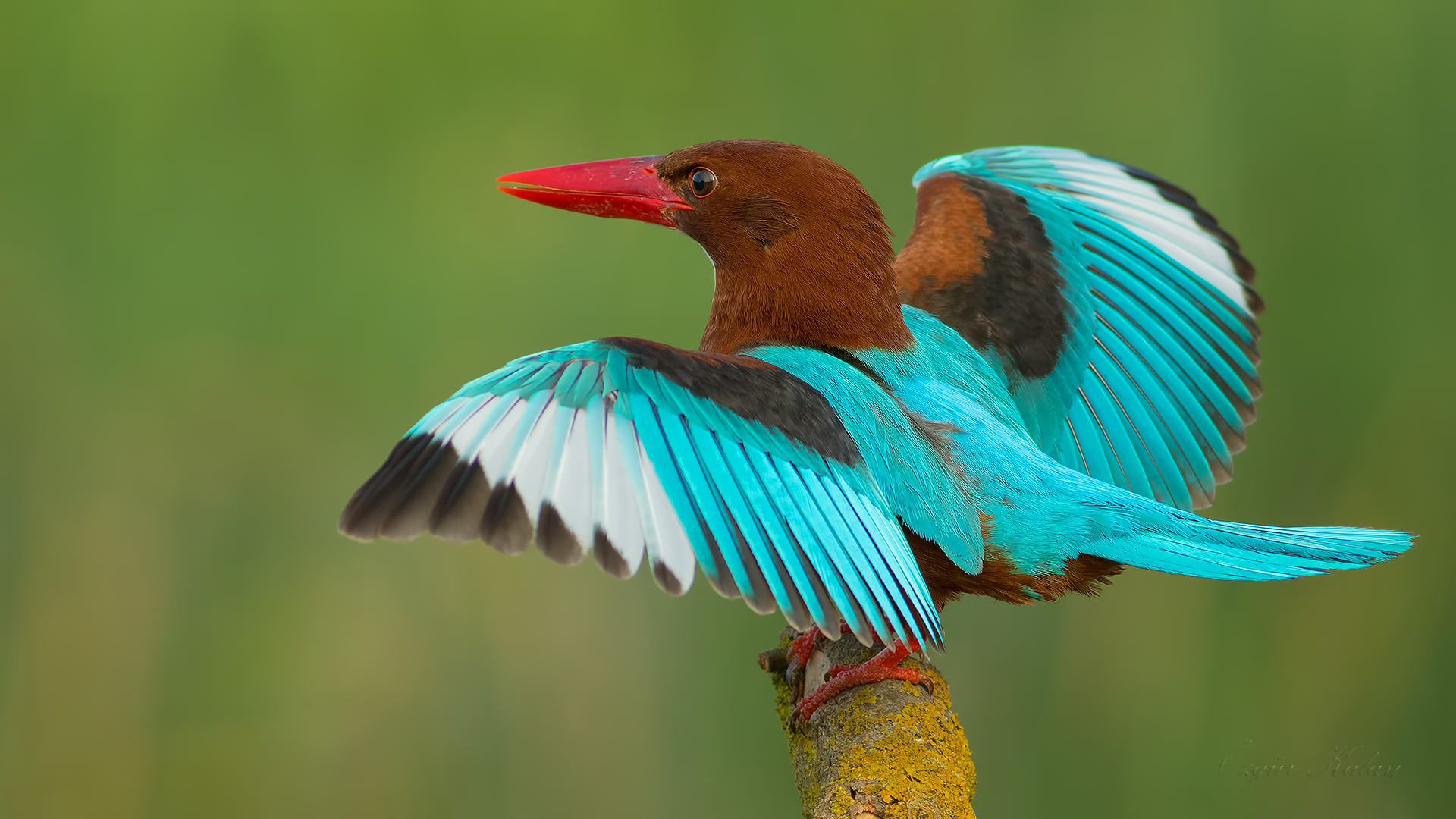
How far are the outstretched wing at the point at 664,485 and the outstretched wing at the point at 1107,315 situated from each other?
1.94ft

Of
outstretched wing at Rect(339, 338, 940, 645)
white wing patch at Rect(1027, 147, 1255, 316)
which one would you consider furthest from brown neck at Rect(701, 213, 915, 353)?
white wing patch at Rect(1027, 147, 1255, 316)

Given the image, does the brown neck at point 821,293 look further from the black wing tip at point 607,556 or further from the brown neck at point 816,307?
the black wing tip at point 607,556

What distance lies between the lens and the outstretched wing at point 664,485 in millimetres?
886

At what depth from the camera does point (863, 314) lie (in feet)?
4.23

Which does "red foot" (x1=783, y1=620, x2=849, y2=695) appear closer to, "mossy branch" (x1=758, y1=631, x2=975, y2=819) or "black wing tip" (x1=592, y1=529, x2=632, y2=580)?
"mossy branch" (x1=758, y1=631, x2=975, y2=819)

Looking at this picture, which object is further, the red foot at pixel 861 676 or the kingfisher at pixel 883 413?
the red foot at pixel 861 676

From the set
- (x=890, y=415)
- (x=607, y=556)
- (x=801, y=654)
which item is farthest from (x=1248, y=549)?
(x=607, y=556)

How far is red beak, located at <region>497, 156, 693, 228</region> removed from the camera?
4.72 feet

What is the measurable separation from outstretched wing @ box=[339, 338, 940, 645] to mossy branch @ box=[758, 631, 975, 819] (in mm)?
122

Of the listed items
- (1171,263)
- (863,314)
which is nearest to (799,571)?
(863,314)

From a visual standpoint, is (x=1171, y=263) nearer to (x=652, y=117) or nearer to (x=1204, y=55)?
(x=1204, y=55)

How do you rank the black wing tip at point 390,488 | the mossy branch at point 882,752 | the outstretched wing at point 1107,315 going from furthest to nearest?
the outstretched wing at point 1107,315 → the mossy branch at point 882,752 → the black wing tip at point 390,488

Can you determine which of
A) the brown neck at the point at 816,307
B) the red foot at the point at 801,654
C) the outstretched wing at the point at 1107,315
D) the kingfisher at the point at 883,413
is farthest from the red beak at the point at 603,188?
the red foot at the point at 801,654

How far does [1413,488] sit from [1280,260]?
1.71 feet
